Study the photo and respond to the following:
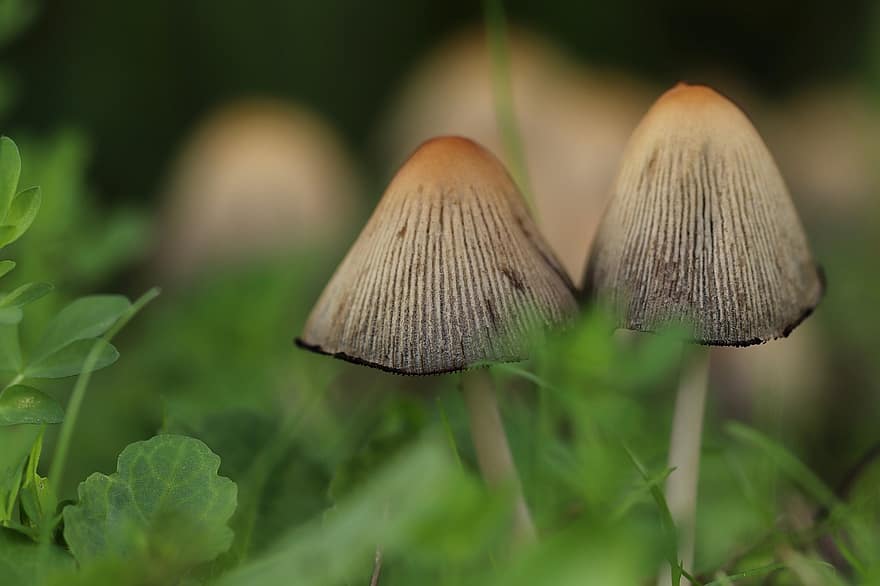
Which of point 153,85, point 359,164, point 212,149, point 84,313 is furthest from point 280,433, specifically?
point 153,85

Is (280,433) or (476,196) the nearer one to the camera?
(476,196)

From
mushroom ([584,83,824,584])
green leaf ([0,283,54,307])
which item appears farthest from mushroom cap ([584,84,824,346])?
green leaf ([0,283,54,307])

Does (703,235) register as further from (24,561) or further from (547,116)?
(547,116)

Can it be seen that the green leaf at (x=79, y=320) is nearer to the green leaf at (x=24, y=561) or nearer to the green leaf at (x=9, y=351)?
the green leaf at (x=9, y=351)

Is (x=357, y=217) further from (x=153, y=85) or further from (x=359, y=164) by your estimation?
(x=153, y=85)

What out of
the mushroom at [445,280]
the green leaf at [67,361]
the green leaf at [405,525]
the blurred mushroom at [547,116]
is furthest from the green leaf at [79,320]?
the blurred mushroom at [547,116]

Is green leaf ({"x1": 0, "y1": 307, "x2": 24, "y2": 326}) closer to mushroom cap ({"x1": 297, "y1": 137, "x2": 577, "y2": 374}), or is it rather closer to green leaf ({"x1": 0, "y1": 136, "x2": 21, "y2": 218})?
green leaf ({"x1": 0, "y1": 136, "x2": 21, "y2": 218})
